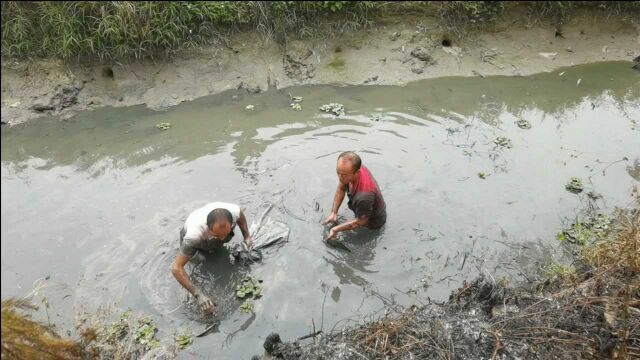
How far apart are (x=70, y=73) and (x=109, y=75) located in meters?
0.61

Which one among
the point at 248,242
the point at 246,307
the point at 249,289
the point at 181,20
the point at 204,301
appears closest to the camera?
the point at 204,301

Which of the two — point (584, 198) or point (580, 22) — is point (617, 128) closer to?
point (584, 198)

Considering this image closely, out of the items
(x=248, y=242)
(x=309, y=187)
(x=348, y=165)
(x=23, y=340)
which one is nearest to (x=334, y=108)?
(x=309, y=187)

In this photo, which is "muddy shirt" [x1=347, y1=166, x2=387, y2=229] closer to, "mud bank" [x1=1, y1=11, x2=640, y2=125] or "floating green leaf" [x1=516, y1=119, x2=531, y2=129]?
"floating green leaf" [x1=516, y1=119, x2=531, y2=129]

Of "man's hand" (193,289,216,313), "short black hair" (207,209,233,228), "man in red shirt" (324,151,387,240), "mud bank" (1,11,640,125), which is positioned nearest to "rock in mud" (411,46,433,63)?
"mud bank" (1,11,640,125)

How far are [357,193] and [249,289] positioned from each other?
1.58 metres

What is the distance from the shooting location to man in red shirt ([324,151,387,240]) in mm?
4934

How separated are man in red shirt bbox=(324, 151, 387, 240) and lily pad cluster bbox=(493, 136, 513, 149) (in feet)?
8.58

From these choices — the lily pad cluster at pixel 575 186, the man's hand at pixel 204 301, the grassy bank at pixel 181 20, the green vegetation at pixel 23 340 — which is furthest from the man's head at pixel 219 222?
→ the grassy bank at pixel 181 20

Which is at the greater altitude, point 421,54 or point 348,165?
point 421,54

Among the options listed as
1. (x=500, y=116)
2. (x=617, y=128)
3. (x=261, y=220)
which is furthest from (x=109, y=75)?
(x=617, y=128)

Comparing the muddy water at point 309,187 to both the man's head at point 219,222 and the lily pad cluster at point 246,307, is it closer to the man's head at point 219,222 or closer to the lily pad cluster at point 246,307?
the lily pad cluster at point 246,307

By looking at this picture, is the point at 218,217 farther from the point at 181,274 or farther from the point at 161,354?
the point at 161,354

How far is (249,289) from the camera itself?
16.5 feet
